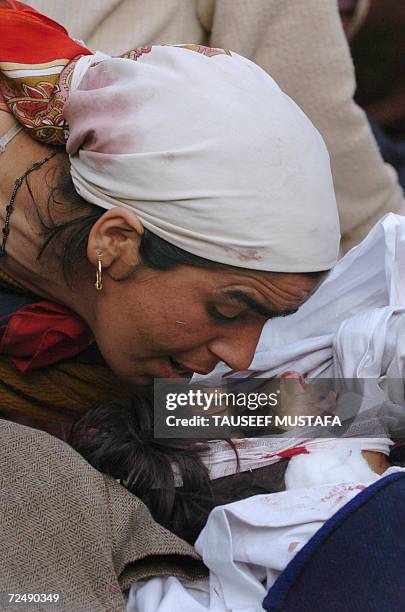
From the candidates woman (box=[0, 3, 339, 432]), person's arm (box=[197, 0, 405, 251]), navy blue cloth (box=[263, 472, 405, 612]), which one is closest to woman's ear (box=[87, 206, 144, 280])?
woman (box=[0, 3, 339, 432])

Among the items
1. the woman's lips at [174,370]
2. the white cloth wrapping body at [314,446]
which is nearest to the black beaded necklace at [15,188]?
the woman's lips at [174,370]

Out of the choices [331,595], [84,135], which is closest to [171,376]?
[84,135]

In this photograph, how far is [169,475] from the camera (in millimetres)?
1755

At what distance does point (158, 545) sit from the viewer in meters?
1.62

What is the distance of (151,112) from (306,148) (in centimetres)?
28

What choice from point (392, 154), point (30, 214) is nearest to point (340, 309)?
A: point (30, 214)

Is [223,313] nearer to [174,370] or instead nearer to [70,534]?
[174,370]

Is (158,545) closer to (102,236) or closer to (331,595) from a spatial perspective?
(331,595)

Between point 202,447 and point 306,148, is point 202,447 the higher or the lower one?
the lower one

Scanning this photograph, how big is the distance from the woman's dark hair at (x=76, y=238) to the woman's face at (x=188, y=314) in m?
0.02

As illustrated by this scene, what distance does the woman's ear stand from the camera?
5.79 feet

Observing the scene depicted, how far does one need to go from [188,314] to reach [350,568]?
57cm

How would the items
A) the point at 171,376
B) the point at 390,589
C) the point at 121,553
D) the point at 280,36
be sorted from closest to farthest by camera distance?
the point at 390,589 → the point at 121,553 → the point at 171,376 → the point at 280,36

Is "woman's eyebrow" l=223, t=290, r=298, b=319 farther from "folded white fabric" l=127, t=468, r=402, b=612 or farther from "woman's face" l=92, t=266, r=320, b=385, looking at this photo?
"folded white fabric" l=127, t=468, r=402, b=612
